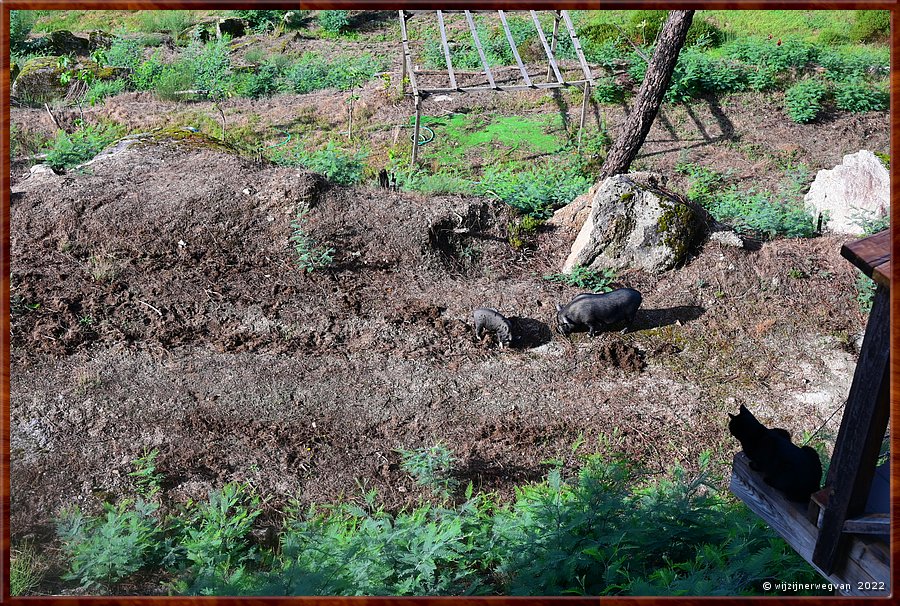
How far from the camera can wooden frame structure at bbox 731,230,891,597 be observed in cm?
259

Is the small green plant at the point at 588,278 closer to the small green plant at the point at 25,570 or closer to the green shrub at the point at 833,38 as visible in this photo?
the small green plant at the point at 25,570

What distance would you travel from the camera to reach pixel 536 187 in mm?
10266

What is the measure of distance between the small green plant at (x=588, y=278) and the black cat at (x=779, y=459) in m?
4.77

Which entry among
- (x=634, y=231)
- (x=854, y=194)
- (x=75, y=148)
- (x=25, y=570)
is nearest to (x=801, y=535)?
(x=25, y=570)

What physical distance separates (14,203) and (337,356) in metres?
4.46

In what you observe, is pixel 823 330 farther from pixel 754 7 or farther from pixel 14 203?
pixel 14 203

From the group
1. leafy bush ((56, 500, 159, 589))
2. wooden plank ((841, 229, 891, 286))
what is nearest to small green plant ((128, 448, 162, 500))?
leafy bush ((56, 500, 159, 589))

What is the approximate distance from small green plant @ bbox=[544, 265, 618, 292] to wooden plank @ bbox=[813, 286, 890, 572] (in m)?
5.31

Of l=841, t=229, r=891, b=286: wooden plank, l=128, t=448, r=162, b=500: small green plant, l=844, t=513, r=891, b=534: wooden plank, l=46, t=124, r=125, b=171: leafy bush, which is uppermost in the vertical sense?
l=841, t=229, r=891, b=286: wooden plank

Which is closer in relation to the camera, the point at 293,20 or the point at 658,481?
the point at 658,481

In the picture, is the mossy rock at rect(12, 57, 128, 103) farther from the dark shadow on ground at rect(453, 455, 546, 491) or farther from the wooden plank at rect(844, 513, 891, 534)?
the wooden plank at rect(844, 513, 891, 534)

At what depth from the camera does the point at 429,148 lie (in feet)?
40.1

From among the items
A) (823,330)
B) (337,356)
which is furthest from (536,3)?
(823,330)

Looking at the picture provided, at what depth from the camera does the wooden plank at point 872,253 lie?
2.30 meters
